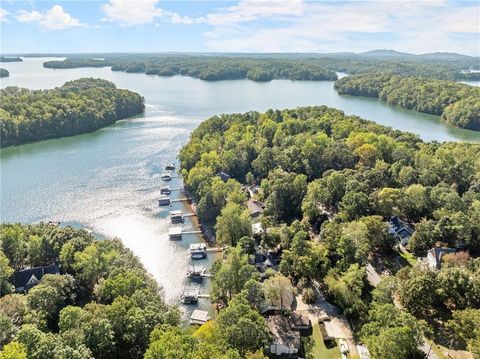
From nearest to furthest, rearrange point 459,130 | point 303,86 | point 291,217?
1. point 291,217
2. point 459,130
3. point 303,86

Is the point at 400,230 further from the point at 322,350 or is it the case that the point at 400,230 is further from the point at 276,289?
the point at 322,350

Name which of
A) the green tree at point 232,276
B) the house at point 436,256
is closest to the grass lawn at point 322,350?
the green tree at point 232,276

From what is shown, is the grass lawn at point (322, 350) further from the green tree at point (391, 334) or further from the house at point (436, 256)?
the house at point (436, 256)

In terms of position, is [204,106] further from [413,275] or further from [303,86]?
[413,275]

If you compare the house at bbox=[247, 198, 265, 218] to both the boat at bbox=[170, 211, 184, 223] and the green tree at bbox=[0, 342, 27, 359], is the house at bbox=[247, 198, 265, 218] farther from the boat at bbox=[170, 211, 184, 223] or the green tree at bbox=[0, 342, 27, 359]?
the green tree at bbox=[0, 342, 27, 359]

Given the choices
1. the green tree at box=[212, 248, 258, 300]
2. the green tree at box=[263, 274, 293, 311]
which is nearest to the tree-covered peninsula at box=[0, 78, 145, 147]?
the green tree at box=[212, 248, 258, 300]

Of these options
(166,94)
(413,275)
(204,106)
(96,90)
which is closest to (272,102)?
(204,106)

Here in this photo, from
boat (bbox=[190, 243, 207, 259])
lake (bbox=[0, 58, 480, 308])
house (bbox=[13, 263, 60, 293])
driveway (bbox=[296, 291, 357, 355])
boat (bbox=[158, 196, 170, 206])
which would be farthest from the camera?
boat (bbox=[158, 196, 170, 206])
